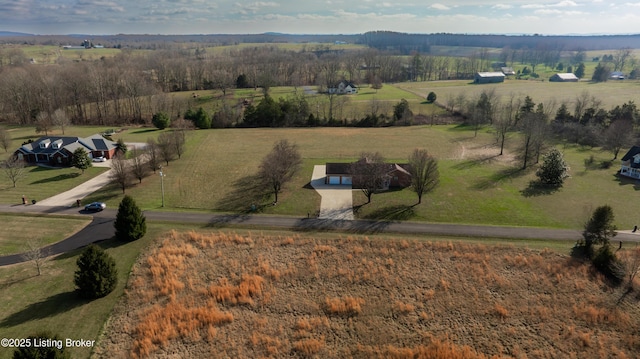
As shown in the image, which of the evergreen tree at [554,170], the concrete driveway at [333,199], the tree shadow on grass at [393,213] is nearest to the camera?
the tree shadow on grass at [393,213]

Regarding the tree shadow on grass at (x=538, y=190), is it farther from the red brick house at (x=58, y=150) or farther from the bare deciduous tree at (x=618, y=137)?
the red brick house at (x=58, y=150)

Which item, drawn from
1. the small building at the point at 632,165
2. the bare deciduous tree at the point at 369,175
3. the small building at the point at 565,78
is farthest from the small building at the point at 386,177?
the small building at the point at 565,78

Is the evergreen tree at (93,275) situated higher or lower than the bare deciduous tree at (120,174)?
lower

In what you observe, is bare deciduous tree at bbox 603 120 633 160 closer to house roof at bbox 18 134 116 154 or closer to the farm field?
the farm field

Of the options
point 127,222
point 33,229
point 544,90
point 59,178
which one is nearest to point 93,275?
point 127,222

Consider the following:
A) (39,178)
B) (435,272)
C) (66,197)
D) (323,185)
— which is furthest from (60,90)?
(435,272)

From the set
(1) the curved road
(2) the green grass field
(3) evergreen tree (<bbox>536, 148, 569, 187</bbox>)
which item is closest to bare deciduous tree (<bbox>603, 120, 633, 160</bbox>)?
(3) evergreen tree (<bbox>536, 148, 569, 187</bbox>)

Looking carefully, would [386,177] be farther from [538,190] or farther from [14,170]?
[14,170]

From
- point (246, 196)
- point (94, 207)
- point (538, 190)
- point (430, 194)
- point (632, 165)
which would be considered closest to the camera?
point (94, 207)
